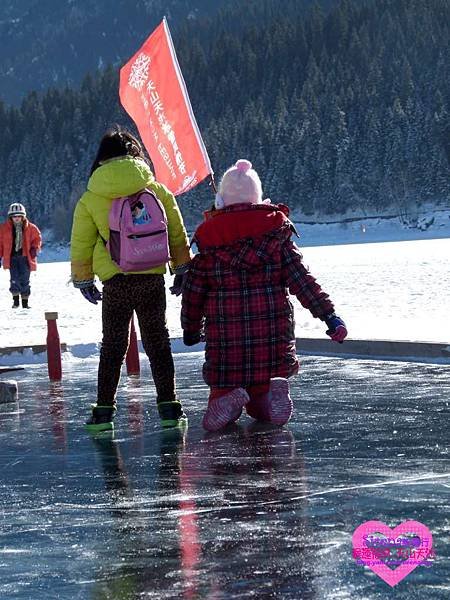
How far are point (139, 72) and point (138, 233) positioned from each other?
9.88ft

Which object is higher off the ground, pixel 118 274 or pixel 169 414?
pixel 118 274

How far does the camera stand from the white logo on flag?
28.9ft

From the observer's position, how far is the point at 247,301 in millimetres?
6207

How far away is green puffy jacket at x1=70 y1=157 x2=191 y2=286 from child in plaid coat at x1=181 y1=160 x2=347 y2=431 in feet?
0.62

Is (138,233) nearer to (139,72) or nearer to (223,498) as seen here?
(223,498)

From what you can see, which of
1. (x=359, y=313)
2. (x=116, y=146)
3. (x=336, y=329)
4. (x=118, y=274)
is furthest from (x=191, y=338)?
(x=359, y=313)

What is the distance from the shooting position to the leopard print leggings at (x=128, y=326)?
20.6 ft

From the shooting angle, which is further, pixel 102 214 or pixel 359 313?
pixel 359 313

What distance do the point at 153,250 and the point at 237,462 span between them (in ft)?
4.50

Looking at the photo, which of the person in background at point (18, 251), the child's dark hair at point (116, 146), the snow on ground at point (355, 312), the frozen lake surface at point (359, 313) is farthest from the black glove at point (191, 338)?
the person in background at point (18, 251)

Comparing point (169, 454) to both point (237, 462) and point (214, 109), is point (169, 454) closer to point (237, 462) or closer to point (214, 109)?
point (237, 462)

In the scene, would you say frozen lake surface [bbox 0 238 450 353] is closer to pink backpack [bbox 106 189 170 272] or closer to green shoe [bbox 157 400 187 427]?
green shoe [bbox 157 400 187 427]

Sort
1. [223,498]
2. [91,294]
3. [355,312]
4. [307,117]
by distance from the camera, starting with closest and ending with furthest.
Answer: [223,498], [91,294], [355,312], [307,117]

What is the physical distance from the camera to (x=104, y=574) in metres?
3.38
